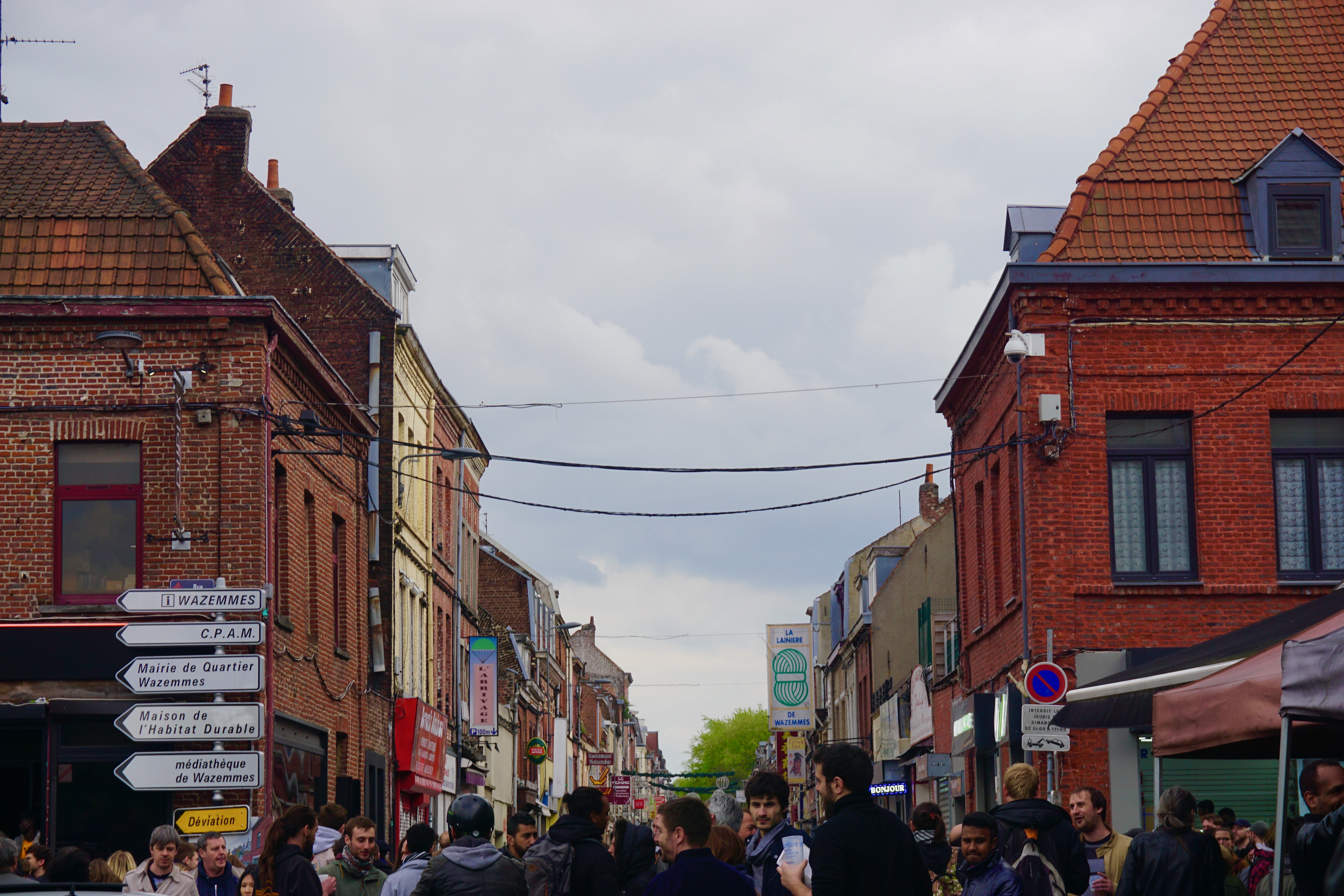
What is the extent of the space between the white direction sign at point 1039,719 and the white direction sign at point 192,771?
7988mm

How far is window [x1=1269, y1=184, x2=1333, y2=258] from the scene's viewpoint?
20234mm

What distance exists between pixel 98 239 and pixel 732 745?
111148 mm

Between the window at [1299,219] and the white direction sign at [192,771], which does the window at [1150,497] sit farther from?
the white direction sign at [192,771]

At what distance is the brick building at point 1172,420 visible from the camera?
19641 mm

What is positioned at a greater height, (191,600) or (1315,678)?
(191,600)

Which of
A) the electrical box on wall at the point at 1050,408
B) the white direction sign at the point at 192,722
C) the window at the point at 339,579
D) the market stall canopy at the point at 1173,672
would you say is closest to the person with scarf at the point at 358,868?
the market stall canopy at the point at 1173,672

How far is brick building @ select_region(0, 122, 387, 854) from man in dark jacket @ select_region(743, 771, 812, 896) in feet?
31.5

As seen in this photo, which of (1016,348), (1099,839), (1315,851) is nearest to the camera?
(1315,851)

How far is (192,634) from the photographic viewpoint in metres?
16.8

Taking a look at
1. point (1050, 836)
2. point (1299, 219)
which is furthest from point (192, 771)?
point (1299, 219)

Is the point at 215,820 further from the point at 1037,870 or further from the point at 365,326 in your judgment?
the point at 365,326

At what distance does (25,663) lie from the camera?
718 inches

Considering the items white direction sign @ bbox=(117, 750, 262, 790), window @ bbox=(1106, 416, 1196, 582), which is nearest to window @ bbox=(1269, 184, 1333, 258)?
window @ bbox=(1106, 416, 1196, 582)

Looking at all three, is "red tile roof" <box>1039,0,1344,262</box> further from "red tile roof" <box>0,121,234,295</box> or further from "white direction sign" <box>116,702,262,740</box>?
"white direction sign" <box>116,702,262,740</box>
